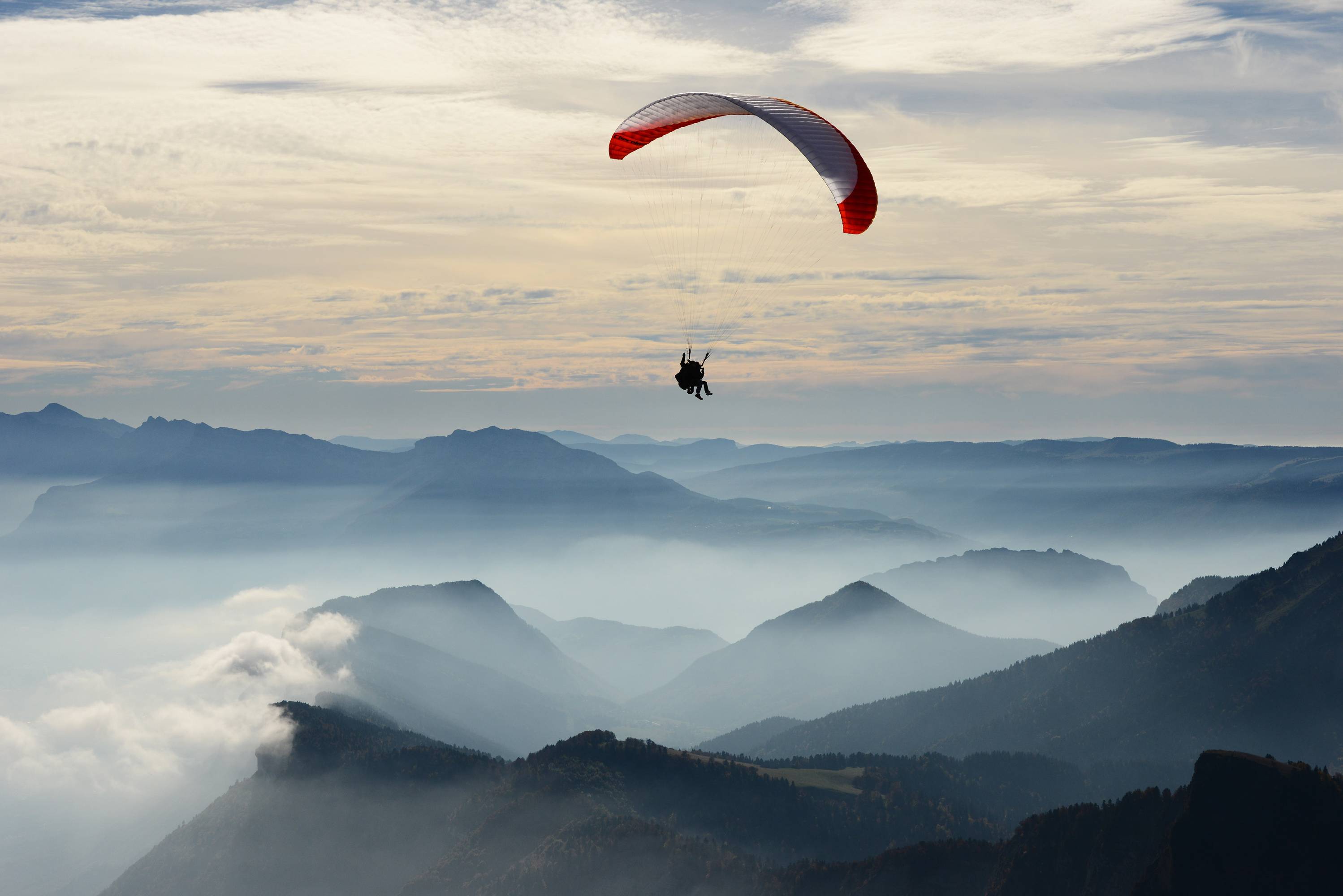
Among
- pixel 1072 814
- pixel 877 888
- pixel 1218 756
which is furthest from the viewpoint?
pixel 877 888

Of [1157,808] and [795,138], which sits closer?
[795,138]

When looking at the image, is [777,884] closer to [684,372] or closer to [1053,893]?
[1053,893]

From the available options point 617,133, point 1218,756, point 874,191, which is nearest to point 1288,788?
point 1218,756

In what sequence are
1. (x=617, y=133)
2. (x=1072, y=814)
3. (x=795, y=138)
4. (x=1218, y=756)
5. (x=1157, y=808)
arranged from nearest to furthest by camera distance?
(x=795, y=138), (x=617, y=133), (x=1218, y=756), (x=1157, y=808), (x=1072, y=814)

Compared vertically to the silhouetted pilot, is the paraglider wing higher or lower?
higher

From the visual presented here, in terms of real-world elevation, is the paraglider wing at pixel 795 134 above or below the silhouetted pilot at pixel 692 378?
above

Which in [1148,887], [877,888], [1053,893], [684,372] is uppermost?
[684,372]

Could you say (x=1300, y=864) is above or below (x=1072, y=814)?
above
